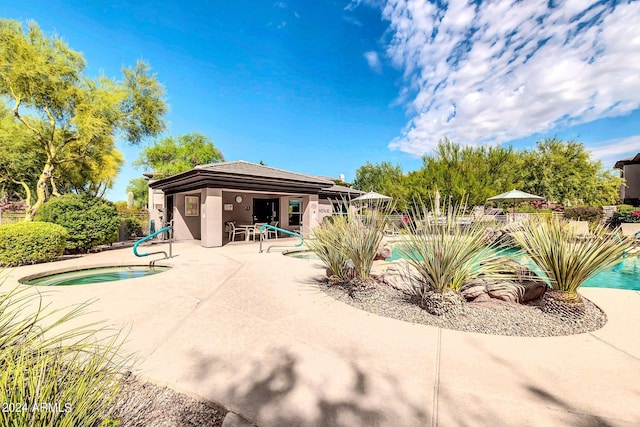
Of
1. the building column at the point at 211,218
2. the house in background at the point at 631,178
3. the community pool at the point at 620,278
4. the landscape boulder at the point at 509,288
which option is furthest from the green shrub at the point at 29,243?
the house in background at the point at 631,178

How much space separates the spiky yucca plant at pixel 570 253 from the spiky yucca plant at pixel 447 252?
67 centimetres

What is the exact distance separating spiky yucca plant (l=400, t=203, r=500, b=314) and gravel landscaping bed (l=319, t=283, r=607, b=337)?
34 centimetres

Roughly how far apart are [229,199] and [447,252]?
43.1 feet

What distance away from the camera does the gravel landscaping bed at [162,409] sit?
191cm

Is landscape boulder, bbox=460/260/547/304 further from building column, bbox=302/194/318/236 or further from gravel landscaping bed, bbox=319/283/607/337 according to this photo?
building column, bbox=302/194/318/236

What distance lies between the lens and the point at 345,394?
87.4 inches

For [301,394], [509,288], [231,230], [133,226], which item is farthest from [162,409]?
[133,226]

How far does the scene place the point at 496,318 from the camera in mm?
3736

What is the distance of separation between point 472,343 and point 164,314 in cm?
430

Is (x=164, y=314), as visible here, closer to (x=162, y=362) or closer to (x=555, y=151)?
(x=162, y=362)

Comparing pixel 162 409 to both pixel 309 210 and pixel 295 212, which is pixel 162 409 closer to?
pixel 309 210

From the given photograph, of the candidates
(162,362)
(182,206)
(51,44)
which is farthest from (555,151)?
(51,44)

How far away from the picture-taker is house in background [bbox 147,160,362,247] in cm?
1117

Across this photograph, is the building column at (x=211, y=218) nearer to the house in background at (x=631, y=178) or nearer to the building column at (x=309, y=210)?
the building column at (x=309, y=210)
